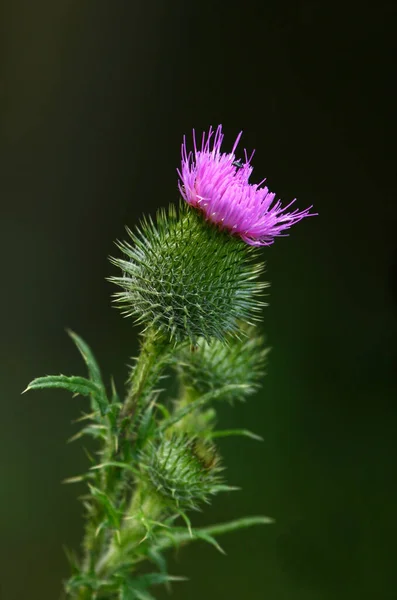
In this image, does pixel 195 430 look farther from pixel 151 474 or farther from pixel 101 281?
pixel 101 281

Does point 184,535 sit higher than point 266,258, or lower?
lower

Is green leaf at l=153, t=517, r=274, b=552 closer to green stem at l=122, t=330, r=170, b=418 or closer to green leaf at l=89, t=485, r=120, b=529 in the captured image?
green leaf at l=89, t=485, r=120, b=529

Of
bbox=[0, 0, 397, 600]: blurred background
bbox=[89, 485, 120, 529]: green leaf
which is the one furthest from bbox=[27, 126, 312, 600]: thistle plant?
bbox=[0, 0, 397, 600]: blurred background

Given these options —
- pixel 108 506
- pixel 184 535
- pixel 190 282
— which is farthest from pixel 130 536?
pixel 190 282

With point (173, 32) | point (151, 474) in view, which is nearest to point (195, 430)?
point (151, 474)

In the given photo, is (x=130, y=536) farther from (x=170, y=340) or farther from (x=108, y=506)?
(x=170, y=340)

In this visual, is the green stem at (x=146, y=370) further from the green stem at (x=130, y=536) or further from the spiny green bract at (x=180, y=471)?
the green stem at (x=130, y=536)

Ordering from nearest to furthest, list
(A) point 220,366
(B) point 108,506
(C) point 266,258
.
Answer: (B) point 108,506, (A) point 220,366, (C) point 266,258

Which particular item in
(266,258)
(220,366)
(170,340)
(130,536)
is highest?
(266,258)
